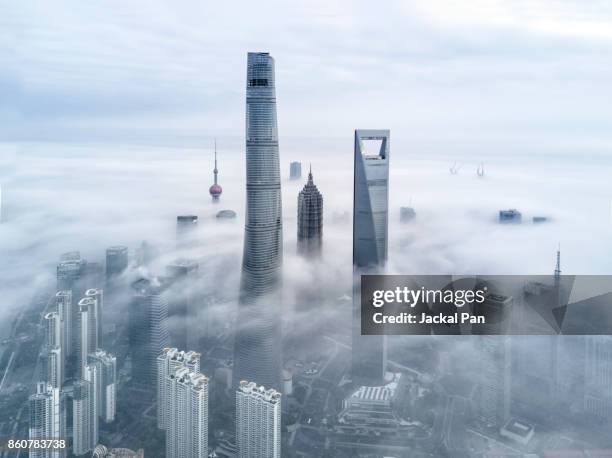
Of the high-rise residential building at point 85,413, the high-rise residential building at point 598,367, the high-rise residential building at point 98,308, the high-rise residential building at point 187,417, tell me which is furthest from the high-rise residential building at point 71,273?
the high-rise residential building at point 598,367

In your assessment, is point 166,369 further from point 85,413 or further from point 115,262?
point 115,262

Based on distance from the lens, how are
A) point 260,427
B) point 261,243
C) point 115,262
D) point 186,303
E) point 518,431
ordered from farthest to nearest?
1. point 115,262
2. point 186,303
3. point 261,243
4. point 518,431
5. point 260,427

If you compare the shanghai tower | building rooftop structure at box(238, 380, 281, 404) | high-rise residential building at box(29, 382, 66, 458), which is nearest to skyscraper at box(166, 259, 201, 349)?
the shanghai tower

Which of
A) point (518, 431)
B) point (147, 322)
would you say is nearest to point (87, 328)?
point (147, 322)

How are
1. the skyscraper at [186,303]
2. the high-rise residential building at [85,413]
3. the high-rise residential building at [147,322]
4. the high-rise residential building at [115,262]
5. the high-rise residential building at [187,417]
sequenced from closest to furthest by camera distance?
the high-rise residential building at [85,413], the high-rise residential building at [187,417], the high-rise residential building at [147,322], the skyscraper at [186,303], the high-rise residential building at [115,262]

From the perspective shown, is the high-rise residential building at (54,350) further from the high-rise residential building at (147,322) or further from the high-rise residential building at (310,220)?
the high-rise residential building at (310,220)

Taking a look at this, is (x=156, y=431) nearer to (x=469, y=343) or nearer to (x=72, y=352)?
(x=72, y=352)

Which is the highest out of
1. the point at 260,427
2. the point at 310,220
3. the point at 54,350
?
the point at 310,220

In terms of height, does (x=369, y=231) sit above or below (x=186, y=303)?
above
